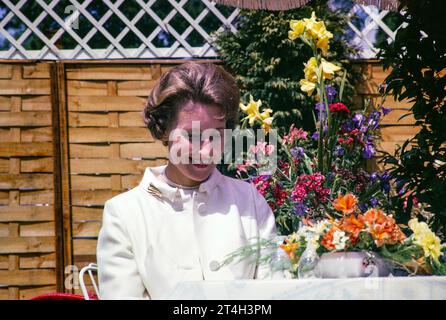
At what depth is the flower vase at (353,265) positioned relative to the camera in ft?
3.88

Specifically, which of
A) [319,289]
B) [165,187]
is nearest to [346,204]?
[319,289]

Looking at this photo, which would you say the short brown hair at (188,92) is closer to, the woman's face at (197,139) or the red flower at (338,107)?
the woman's face at (197,139)

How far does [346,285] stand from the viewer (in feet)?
3.67

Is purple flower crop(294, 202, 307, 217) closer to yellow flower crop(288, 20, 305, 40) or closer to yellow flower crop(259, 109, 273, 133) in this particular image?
yellow flower crop(259, 109, 273, 133)

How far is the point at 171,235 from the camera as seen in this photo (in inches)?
59.7

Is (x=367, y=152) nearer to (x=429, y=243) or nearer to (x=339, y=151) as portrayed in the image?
(x=339, y=151)

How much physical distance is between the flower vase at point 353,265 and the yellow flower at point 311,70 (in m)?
2.00

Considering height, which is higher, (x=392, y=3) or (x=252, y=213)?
(x=392, y=3)

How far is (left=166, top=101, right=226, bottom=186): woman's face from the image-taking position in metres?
1.51

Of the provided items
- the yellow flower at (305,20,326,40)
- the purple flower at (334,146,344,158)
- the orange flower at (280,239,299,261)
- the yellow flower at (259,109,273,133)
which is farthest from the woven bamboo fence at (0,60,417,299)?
the orange flower at (280,239,299,261)

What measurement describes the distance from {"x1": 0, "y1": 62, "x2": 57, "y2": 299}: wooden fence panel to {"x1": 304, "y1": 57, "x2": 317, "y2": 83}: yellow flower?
1798 millimetres
